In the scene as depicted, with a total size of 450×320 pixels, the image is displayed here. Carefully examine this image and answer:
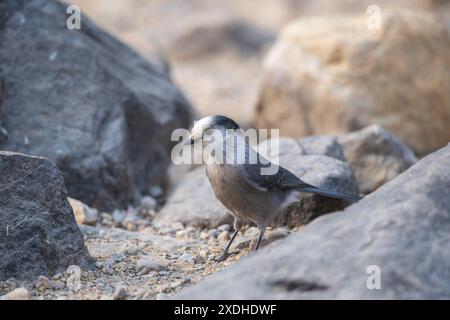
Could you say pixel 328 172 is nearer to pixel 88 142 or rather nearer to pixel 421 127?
pixel 88 142

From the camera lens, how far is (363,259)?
12.2 ft

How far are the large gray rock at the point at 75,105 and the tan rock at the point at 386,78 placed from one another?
9.27ft

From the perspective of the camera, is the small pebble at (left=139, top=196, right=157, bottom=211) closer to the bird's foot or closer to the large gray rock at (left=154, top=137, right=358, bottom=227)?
the large gray rock at (left=154, top=137, right=358, bottom=227)

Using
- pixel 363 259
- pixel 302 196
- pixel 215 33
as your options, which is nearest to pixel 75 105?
pixel 302 196

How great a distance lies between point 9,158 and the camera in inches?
184

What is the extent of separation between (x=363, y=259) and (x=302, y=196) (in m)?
2.23

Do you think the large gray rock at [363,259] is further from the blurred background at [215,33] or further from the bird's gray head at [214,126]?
the blurred background at [215,33]

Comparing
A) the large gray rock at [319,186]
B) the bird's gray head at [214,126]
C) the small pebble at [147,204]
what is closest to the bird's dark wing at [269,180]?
the bird's gray head at [214,126]

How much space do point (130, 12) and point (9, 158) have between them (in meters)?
13.8

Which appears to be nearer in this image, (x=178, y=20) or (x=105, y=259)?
(x=105, y=259)

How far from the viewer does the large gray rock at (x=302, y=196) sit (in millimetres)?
6008

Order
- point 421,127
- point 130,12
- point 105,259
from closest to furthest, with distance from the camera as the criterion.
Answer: point 105,259, point 421,127, point 130,12
